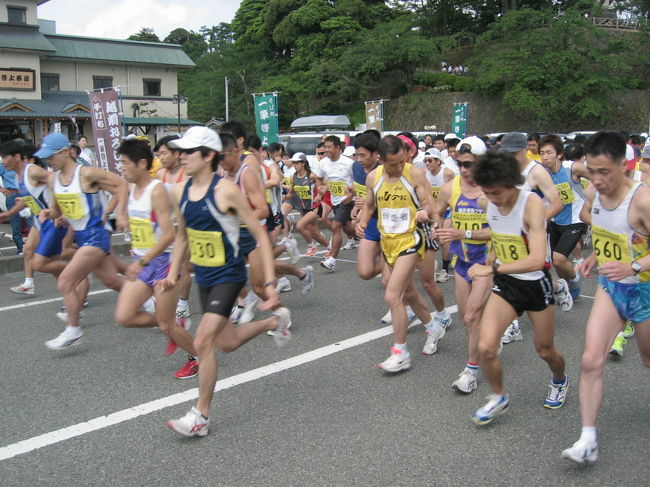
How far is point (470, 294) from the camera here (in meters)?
4.89

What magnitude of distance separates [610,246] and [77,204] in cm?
458

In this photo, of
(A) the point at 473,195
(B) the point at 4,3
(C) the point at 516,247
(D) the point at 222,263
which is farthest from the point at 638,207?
(B) the point at 4,3

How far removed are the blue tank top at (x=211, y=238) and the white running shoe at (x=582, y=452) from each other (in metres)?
2.22

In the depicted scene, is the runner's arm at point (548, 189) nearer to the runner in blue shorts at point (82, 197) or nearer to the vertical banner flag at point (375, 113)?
the runner in blue shorts at point (82, 197)

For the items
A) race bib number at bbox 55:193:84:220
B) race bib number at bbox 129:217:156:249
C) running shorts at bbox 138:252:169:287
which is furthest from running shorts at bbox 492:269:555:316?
race bib number at bbox 55:193:84:220

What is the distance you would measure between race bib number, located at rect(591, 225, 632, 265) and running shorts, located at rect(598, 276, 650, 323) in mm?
164

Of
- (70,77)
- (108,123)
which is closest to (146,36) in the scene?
(70,77)

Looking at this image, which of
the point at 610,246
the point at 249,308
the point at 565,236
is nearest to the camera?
the point at 610,246

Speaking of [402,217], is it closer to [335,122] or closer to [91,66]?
[335,122]

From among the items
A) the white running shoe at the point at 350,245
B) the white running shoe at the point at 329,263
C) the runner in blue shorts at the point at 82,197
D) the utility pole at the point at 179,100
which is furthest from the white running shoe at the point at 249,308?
the utility pole at the point at 179,100

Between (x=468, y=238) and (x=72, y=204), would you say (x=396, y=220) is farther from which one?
(x=72, y=204)

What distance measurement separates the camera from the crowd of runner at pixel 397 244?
370 cm

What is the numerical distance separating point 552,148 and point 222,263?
182 inches

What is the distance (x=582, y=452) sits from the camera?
133 inches
